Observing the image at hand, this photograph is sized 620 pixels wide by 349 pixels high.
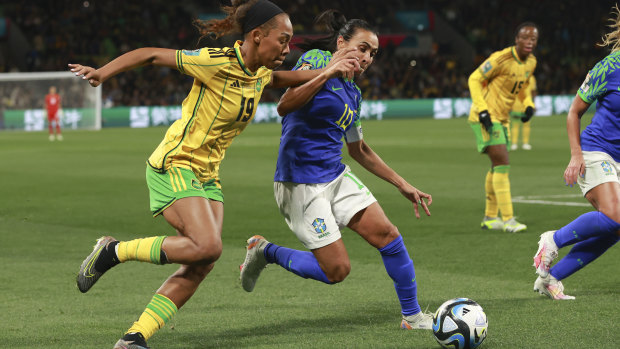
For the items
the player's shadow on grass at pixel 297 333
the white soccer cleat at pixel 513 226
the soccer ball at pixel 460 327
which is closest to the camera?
the soccer ball at pixel 460 327

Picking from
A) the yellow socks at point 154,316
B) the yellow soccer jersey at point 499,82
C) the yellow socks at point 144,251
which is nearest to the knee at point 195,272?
the yellow socks at point 154,316

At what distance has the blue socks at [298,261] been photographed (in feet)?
18.1

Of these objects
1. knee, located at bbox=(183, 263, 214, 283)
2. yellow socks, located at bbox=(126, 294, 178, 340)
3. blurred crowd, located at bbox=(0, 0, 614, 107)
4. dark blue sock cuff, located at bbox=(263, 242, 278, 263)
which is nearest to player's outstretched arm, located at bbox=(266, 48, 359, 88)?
knee, located at bbox=(183, 263, 214, 283)

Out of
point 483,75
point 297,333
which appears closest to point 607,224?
point 297,333

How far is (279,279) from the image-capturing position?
7535 mm

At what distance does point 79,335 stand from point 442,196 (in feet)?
28.2

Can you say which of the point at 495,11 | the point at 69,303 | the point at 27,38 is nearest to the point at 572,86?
the point at 495,11

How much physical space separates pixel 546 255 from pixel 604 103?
44.5 inches

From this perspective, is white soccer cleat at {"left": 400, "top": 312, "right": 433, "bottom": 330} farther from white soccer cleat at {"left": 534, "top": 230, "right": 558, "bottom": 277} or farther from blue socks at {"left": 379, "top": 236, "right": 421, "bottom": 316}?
white soccer cleat at {"left": 534, "top": 230, "right": 558, "bottom": 277}

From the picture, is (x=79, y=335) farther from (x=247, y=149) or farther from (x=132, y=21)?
(x=132, y=21)

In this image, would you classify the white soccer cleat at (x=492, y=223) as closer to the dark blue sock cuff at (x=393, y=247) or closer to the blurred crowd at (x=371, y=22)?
the dark blue sock cuff at (x=393, y=247)

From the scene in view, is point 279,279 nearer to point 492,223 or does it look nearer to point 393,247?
point 393,247

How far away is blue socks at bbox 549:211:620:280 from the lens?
20.2 ft

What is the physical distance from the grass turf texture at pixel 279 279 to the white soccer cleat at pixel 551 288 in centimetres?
9
